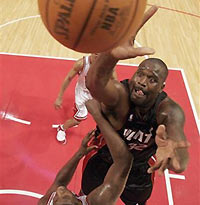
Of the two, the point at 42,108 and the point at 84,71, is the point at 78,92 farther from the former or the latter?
the point at 42,108

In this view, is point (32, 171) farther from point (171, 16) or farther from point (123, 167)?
point (171, 16)

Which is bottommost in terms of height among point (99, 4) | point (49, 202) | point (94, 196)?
point (49, 202)

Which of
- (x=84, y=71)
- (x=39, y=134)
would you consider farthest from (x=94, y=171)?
(x=39, y=134)

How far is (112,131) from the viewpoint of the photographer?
1.76m

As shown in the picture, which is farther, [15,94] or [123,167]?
[15,94]

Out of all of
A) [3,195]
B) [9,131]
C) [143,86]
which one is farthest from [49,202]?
[9,131]

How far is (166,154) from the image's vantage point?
1.36m

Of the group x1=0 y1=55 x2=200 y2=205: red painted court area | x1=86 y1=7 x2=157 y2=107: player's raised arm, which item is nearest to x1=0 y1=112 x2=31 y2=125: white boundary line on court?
x1=0 y1=55 x2=200 y2=205: red painted court area

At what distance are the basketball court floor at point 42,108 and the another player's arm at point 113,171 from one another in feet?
4.37

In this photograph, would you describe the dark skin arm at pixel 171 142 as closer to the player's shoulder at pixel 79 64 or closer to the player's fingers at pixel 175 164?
the player's fingers at pixel 175 164

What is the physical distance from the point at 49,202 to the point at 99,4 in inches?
44.5

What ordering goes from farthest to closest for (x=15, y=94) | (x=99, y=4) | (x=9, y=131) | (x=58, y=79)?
1. (x=58, y=79)
2. (x=15, y=94)
3. (x=9, y=131)
4. (x=99, y=4)

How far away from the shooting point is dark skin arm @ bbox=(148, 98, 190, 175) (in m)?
1.34

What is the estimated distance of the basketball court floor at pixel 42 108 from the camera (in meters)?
3.06
